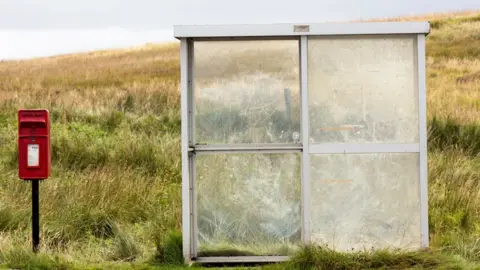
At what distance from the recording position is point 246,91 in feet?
25.7

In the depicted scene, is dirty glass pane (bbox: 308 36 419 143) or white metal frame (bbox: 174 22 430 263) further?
dirty glass pane (bbox: 308 36 419 143)

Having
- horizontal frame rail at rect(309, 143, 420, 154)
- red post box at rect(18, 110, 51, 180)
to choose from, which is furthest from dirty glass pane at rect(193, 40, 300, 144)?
red post box at rect(18, 110, 51, 180)

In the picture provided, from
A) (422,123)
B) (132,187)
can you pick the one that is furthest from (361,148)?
(132,187)

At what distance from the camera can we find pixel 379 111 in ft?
25.3

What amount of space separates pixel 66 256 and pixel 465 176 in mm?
6429

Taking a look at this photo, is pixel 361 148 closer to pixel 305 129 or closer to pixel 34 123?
pixel 305 129

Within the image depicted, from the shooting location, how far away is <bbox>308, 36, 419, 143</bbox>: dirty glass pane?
25.2 ft

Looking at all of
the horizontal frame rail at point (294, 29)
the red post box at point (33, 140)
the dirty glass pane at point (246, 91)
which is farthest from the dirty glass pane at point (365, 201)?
the red post box at point (33, 140)

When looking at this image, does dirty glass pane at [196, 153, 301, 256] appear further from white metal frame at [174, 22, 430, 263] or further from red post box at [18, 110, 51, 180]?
red post box at [18, 110, 51, 180]

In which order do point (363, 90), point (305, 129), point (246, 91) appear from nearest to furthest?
point (305, 129) → point (363, 90) → point (246, 91)

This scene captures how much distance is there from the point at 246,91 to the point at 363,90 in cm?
114

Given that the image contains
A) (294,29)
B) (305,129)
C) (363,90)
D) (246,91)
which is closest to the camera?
(294,29)

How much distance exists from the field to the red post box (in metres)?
0.82

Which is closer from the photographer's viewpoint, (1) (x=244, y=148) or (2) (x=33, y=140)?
(1) (x=244, y=148)
